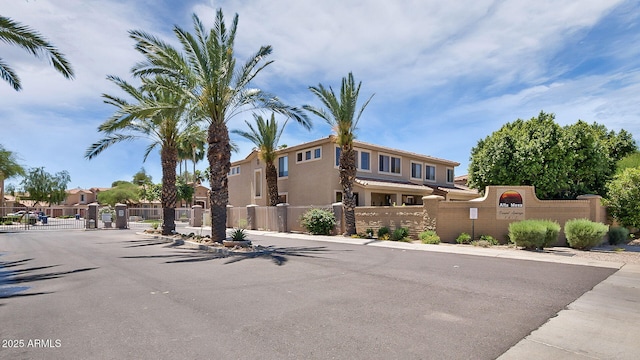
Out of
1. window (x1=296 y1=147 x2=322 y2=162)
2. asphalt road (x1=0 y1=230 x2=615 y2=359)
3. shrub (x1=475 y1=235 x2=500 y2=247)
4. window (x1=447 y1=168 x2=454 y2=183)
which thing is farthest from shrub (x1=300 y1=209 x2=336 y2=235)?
window (x1=447 y1=168 x2=454 y2=183)

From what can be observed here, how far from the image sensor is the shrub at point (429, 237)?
18.8m

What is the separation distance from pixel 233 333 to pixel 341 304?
7.64ft

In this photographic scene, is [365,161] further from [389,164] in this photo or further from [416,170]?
[416,170]

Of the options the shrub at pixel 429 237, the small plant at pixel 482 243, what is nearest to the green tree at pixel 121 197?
the shrub at pixel 429 237

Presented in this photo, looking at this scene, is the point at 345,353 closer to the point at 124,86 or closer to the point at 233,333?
the point at 233,333

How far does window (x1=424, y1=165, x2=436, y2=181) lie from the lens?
119 ft

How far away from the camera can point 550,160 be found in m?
24.2

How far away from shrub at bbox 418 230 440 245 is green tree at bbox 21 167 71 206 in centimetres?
6822

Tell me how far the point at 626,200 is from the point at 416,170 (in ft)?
57.3

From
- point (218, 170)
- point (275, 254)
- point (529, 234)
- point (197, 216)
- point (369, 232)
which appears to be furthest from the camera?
point (197, 216)

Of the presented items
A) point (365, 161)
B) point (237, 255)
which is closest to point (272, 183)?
point (365, 161)

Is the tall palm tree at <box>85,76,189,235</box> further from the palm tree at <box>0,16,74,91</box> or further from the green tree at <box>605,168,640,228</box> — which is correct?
the green tree at <box>605,168,640,228</box>

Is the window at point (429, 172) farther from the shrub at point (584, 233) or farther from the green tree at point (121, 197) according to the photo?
the green tree at point (121, 197)

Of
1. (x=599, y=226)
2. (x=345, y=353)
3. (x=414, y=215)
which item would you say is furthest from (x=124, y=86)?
(x=599, y=226)
